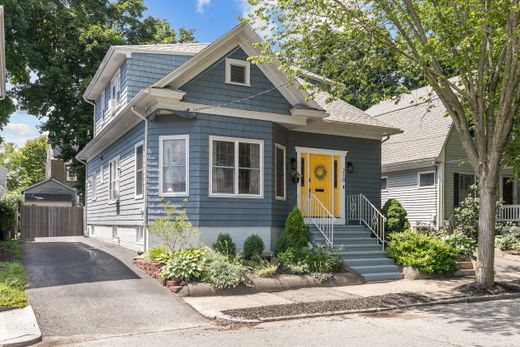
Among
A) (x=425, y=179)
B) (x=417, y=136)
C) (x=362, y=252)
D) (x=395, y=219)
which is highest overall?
(x=417, y=136)

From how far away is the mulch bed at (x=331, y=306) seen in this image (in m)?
8.42

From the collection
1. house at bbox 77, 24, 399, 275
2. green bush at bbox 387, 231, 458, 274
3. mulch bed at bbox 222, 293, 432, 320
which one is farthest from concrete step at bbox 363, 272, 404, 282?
mulch bed at bbox 222, 293, 432, 320

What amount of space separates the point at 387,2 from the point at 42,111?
69.5 feet

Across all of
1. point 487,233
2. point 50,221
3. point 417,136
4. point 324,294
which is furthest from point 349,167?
point 50,221

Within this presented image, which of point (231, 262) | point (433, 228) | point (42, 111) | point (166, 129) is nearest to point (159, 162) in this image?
point (166, 129)

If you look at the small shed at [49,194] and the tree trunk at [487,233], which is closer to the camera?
the tree trunk at [487,233]

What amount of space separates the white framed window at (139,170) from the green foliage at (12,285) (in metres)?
3.80

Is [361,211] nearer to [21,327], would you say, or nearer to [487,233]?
[487,233]

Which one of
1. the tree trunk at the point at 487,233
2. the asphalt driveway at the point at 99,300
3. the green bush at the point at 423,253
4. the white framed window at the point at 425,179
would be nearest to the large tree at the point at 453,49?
the tree trunk at the point at 487,233

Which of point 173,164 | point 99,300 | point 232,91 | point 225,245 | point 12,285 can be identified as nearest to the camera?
point 99,300

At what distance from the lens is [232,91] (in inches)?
517

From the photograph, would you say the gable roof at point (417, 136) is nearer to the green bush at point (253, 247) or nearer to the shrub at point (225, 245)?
the green bush at point (253, 247)

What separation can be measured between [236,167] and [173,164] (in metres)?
1.65

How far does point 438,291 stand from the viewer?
10.9 meters
